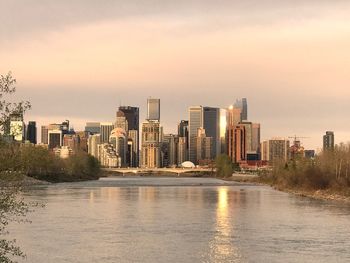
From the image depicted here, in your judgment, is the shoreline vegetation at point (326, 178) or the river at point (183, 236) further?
the shoreline vegetation at point (326, 178)

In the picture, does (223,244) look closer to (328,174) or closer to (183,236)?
(183,236)

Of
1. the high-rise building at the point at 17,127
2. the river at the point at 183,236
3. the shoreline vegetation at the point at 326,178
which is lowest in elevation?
the river at the point at 183,236

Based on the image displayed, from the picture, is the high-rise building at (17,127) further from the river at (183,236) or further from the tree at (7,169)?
the river at (183,236)

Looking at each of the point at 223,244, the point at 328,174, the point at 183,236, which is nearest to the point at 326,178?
the point at 328,174

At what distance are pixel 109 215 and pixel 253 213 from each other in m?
17.1

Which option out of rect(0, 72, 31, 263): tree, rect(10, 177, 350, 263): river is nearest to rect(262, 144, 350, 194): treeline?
rect(10, 177, 350, 263): river

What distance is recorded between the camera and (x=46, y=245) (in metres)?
44.2

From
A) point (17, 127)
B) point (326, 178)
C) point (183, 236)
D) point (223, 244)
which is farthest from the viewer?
point (326, 178)

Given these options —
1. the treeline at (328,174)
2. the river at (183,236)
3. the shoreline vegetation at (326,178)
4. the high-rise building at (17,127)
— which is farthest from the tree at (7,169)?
the treeline at (328,174)

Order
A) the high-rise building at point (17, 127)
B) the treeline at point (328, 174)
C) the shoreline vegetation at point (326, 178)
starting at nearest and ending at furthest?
the high-rise building at point (17, 127) → the shoreline vegetation at point (326, 178) → the treeline at point (328, 174)

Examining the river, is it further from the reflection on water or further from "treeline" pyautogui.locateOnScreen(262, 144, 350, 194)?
"treeline" pyautogui.locateOnScreen(262, 144, 350, 194)

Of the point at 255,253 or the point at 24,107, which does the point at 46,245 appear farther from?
the point at 24,107

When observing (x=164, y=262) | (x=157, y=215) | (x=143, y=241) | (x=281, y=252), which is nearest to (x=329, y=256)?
(x=281, y=252)

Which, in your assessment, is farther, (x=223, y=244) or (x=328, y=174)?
(x=328, y=174)
